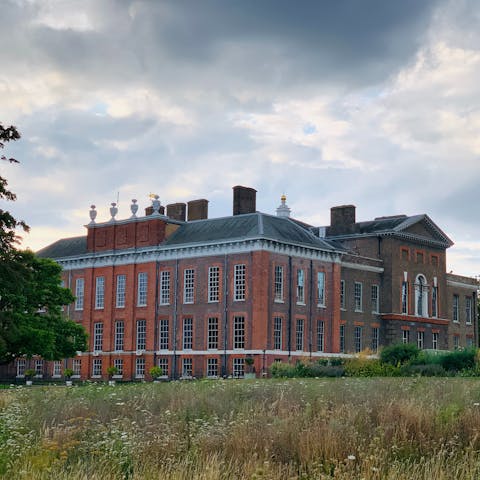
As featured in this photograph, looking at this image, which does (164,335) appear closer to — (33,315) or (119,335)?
(119,335)

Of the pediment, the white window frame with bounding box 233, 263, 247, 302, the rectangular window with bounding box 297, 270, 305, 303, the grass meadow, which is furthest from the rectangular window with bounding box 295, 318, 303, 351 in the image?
the grass meadow

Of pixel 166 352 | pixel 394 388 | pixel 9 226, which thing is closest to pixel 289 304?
pixel 166 352

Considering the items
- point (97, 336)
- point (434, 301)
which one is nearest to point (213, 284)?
point (97, 336)

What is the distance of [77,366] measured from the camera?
63906 mm

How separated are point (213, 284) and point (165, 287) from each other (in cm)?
429

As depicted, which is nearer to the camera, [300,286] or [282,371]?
[282,371]

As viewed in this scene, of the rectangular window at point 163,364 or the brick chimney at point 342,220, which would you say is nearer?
the rectangular window at point 163,364

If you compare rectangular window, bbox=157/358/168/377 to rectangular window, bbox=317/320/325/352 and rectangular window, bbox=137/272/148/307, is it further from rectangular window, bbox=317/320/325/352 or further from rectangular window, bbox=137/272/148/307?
rectangular window, bbox=317/320/325/352

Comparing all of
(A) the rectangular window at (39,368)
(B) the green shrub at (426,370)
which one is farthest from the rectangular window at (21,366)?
(B) the green shrub at (426,370)

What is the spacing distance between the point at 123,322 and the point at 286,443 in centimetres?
4686

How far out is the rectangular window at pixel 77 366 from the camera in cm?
6359

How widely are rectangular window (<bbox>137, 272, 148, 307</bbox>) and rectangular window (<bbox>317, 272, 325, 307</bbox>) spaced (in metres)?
11.7

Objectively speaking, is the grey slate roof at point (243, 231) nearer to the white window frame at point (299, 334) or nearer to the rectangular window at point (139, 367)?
the white window frame at point (299, 334)

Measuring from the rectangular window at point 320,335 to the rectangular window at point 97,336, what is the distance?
15616mm
